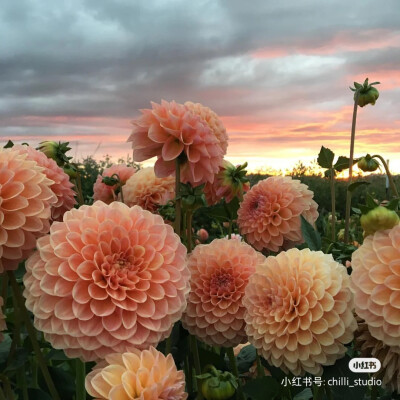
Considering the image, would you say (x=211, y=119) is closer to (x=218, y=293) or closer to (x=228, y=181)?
(x=228, y=181)

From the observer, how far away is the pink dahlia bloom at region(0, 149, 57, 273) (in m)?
0.80

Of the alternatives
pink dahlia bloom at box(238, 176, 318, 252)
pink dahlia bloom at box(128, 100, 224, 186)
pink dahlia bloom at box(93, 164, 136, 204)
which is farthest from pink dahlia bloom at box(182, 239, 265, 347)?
pink dahlia bloom at box(93, 164, 136, 204)

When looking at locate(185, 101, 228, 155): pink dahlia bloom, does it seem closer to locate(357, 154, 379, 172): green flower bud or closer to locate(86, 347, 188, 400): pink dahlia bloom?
locate(357, 154, 379, 172): green flower bud

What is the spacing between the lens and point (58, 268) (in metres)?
0.77

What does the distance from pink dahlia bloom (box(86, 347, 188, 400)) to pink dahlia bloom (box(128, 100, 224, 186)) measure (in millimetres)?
363

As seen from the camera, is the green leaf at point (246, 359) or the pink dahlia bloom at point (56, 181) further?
the green leaf at point (246, 359)

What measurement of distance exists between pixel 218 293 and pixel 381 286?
30cm

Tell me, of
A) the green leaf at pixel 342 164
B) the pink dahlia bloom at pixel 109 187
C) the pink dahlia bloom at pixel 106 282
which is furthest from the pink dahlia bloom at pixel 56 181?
the green leaf at pixel 342 164

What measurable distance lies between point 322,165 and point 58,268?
68 centimetres

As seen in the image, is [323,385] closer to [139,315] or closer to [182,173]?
[139,315]

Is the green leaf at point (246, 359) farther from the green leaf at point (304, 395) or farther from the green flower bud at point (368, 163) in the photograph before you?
the green flower bud at point (368, 163)

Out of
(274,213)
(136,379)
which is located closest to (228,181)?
(274,213)

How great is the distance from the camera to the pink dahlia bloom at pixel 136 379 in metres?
0.67

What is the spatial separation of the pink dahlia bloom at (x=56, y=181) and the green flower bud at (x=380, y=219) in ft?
1.72
